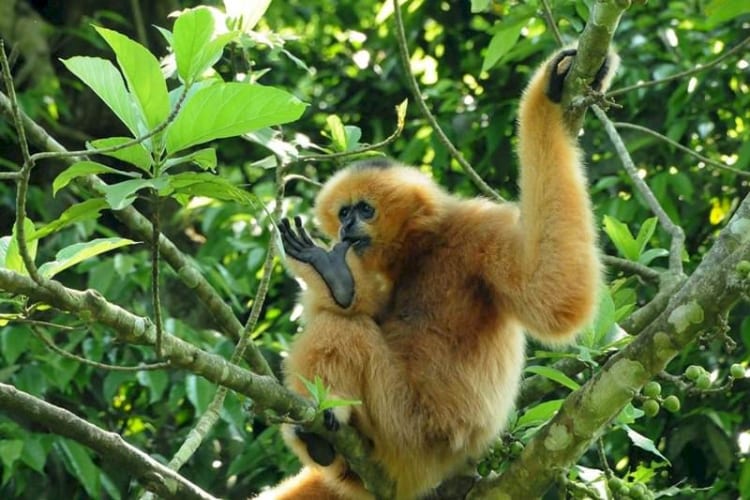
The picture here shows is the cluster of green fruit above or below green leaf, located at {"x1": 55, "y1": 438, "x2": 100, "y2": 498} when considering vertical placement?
above

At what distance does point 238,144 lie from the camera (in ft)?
28.4

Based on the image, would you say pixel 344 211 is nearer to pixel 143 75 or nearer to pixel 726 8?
pixel 726 8

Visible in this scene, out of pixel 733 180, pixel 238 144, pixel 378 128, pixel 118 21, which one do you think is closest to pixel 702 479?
pixel 733 180

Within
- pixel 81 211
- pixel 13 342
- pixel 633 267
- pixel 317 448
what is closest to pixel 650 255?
pixel 633 267

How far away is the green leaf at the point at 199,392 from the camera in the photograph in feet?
18.9

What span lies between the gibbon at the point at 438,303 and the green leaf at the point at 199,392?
101 cm

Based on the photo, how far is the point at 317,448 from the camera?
13.3ft

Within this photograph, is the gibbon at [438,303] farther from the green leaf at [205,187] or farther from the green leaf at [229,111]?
the green leaf at [229,111]

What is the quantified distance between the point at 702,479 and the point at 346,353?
274 cm

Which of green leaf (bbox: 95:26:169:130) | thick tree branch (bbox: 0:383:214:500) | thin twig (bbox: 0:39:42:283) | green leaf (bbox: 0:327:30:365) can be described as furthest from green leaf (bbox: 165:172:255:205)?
green leaf (bbox: 0:327:30:365)

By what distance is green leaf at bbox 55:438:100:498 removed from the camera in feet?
18.6

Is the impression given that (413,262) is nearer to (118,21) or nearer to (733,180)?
(733,180)

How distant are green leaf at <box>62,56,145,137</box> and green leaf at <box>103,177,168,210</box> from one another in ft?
0.76

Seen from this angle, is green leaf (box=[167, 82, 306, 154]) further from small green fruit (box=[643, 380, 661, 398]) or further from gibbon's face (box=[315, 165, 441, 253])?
gibbon's face (box=[315, 165, 441, 253])
